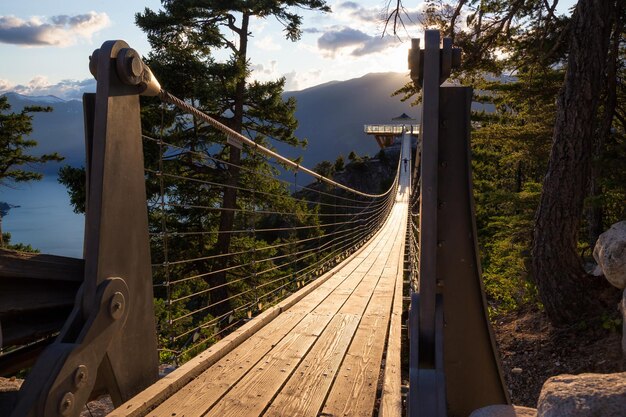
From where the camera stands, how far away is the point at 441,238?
1.35 meters

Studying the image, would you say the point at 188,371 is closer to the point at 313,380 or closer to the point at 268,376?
the point at 268,376

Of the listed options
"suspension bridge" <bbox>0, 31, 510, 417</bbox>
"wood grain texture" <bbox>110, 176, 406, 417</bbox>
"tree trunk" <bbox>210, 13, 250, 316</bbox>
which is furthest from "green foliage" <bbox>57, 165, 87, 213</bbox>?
"suspension bridge" <bbox>0, 31, 510, 417</bbox>

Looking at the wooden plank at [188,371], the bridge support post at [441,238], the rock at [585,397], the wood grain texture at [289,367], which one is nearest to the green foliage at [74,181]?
the wood grain texture at [289,367]

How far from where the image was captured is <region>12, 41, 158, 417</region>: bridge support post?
1.18m

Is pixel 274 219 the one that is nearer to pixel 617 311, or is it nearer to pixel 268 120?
pixel 268 120

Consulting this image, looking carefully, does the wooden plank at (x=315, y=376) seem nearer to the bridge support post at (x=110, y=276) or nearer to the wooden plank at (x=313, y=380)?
the wooden plank at (x=313, y=380)

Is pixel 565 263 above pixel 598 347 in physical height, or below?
above

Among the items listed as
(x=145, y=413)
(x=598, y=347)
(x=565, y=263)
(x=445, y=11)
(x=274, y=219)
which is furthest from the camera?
(x=274, y=219)

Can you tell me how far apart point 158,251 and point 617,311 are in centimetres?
721

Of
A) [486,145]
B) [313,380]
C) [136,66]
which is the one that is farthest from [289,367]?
[486,145]

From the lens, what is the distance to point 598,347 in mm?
4148

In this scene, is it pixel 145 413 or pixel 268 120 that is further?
pixel 268 120

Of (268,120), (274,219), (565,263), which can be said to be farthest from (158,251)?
(274,219)

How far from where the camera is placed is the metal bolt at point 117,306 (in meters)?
1.34
